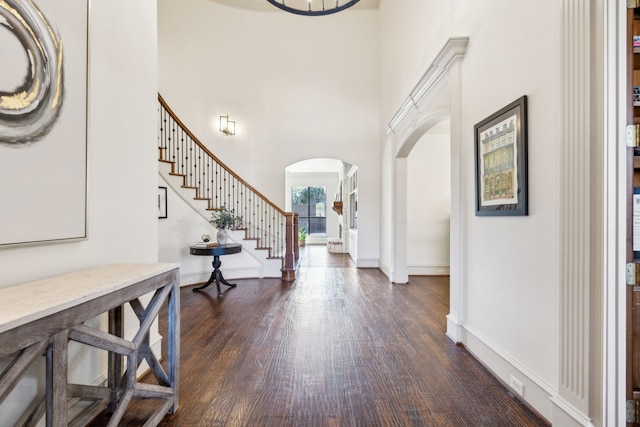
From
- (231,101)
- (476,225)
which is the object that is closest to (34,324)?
(476,225)

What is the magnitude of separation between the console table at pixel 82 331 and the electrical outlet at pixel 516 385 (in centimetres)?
218

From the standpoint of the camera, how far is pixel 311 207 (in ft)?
43.7

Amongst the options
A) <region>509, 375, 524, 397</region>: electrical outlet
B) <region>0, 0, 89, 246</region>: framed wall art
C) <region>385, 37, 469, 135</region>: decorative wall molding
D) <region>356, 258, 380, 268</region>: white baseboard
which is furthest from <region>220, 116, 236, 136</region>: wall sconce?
<region>509, 375, 524, 397</region>: electrical outlet

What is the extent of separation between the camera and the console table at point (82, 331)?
964mm

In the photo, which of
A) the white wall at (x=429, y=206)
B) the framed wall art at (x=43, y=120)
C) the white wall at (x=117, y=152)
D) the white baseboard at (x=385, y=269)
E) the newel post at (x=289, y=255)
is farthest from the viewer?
the white wall at (x=429, y=206)

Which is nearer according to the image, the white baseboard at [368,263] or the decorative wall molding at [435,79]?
the decorative wall molding at [435,79]

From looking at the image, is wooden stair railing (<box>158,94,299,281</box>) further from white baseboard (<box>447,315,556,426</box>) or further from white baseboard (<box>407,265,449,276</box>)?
white baseboard (<box>447,315,556,426</box>)

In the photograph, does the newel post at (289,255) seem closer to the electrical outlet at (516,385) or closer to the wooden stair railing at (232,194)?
the wooden stair railing at (232,194)

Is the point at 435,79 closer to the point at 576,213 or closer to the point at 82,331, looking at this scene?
the point at 576,213

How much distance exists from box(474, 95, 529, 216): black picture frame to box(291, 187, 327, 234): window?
424 inches

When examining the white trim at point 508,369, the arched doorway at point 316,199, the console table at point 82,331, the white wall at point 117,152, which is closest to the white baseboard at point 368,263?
the white trim at point 508,369

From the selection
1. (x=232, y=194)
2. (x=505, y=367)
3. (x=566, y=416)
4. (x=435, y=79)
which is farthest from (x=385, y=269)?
(x=566, y=416)

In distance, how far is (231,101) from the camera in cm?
673

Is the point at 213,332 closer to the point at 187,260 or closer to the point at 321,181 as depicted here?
the point at 187,260
